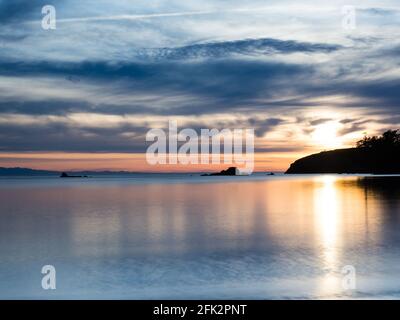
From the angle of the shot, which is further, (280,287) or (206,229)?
(206,229)

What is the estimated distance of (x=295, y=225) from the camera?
32.4m

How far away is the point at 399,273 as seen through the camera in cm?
1636

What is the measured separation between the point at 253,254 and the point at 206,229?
9.52m

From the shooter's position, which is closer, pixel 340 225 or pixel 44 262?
pixel 44 262

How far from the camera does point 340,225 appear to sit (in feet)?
105
